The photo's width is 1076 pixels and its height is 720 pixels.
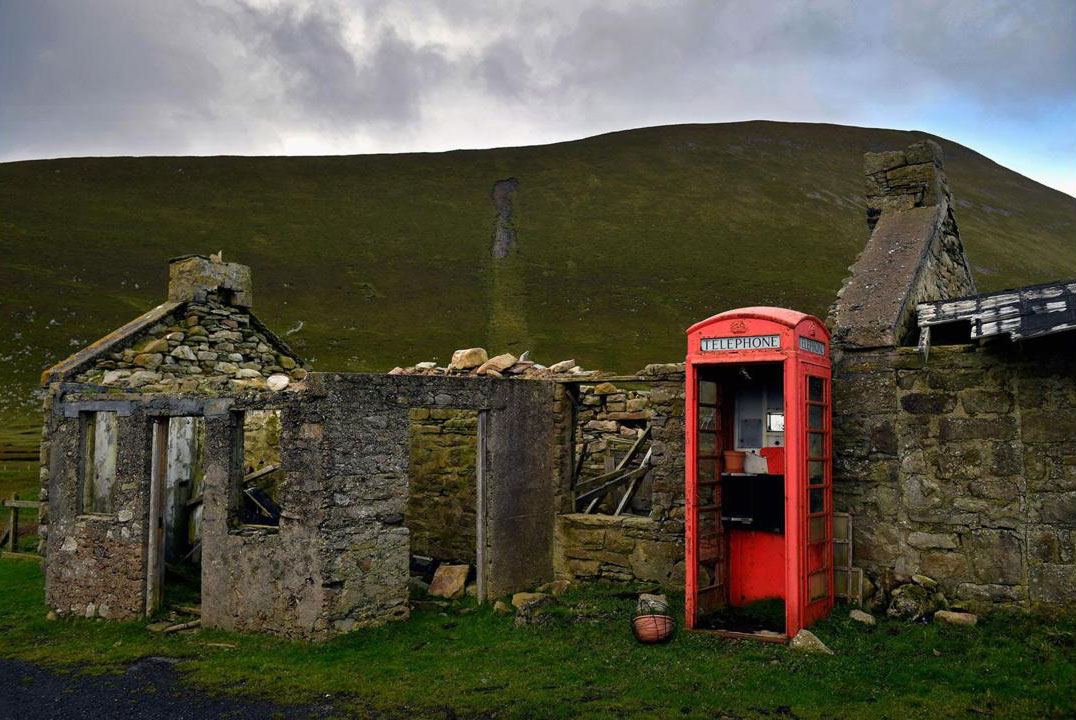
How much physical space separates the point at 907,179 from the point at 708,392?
14.1 feet

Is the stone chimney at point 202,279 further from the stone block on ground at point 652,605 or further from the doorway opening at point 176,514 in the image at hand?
the stone block on ground at point 652,605

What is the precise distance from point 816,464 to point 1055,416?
2160 millimetres

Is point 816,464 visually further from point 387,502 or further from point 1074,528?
point 387,502

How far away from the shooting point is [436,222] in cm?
8262

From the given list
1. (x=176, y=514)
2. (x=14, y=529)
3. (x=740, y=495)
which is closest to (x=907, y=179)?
(x=740, y=495)

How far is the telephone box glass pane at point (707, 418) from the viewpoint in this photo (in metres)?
9.21

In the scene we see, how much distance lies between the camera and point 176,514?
13.0 metres

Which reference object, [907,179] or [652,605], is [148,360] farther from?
[907,179]

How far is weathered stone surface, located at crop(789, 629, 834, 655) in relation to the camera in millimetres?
7488

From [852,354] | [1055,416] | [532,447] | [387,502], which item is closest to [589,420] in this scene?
[532,447]

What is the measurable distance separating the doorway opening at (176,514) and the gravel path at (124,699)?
2.09 m

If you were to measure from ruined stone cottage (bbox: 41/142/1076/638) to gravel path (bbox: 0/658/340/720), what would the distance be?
4.70 feet

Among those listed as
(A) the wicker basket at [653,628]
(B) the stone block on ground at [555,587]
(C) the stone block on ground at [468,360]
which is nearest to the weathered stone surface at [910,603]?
(A) the wicker basket at [653,628]

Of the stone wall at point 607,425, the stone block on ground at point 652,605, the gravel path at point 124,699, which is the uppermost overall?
the stone wall at point 607,425
